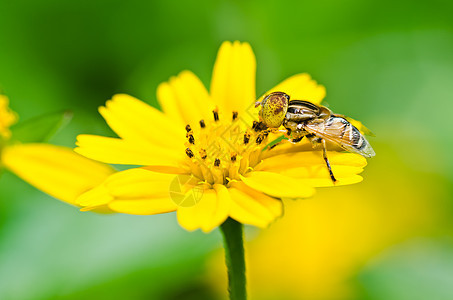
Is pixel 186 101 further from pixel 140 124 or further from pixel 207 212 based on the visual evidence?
pixel 207 212

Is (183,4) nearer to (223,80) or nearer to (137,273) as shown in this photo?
(223,80)

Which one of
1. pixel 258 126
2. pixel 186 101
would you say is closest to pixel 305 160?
pixel 258 126

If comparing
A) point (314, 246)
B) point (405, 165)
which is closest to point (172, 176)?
point (314, 246)

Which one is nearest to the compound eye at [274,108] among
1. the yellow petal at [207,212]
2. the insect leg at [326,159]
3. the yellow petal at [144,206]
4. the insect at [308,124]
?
the insect at [308,124]

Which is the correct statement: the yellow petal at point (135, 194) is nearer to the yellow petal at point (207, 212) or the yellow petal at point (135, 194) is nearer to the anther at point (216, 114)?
the yellow petal at point (207, 212)

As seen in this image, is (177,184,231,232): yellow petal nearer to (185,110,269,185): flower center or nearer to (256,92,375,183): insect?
(185,110,269,185): flower center
